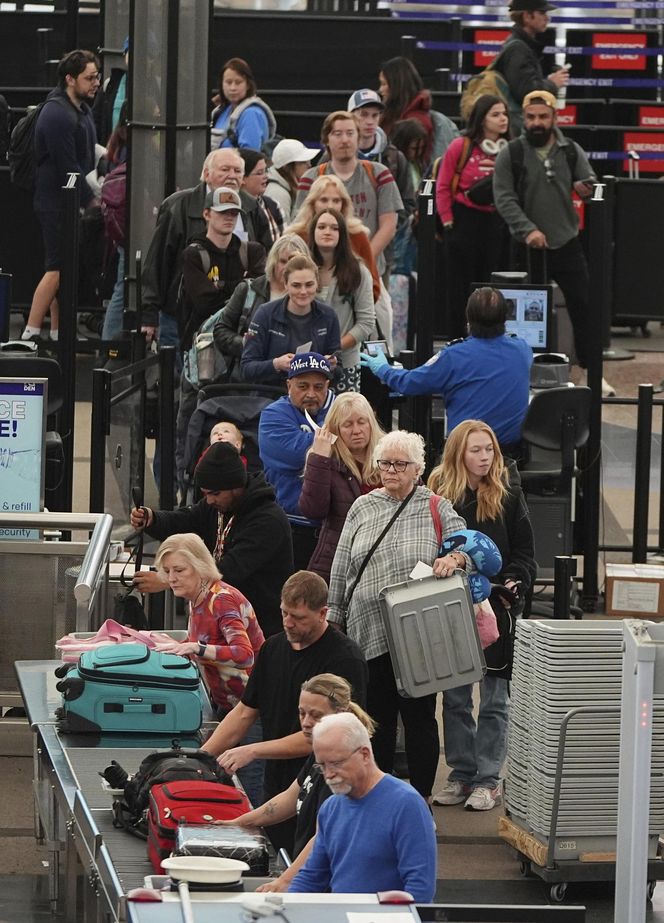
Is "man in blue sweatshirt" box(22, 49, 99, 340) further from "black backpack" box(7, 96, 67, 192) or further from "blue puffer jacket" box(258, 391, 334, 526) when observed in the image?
"blue puffer jacket" box(258, 391, 334, 526)

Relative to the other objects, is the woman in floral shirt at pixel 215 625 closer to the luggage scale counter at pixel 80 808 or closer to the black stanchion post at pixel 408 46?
the luggage scale counter at pixel 80 808

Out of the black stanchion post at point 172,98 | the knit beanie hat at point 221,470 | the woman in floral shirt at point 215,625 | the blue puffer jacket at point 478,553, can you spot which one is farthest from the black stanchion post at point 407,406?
the woman in floral shirt at point 215,625

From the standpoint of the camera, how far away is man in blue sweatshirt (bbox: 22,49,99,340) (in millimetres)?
16672

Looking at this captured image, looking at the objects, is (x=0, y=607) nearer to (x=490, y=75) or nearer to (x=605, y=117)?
(x=490, y=75)

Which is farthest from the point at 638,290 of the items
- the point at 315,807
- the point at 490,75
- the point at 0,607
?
the point at 315,807

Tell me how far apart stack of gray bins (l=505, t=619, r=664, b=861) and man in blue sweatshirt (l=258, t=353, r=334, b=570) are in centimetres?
199

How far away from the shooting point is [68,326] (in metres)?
12.5

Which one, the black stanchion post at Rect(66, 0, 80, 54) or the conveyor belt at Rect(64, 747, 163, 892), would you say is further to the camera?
the black stanchion post at Rect(66, 0, 80, 54)

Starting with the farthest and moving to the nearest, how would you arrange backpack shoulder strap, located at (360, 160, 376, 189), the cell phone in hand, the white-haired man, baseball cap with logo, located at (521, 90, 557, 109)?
baseball cap with logo, located at (521, 90, 557, 109) < backpack shoulder strap, located at (360, 160, 376, 189) < the white-haired man < the cell phone in hand

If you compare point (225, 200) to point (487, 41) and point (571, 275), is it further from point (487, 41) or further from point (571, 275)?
point (487, 41)

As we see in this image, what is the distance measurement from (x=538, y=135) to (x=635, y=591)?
14.2 ft

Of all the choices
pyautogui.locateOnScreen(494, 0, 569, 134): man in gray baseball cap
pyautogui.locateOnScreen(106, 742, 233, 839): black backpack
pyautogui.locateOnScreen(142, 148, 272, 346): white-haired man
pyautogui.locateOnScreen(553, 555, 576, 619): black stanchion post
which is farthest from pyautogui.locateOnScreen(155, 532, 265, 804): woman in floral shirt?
pyautogui.locateOnScreen(494, 0, 569, 134): man in gray baseball cap

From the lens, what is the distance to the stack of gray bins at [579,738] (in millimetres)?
8844

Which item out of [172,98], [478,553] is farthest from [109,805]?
[172,98]
